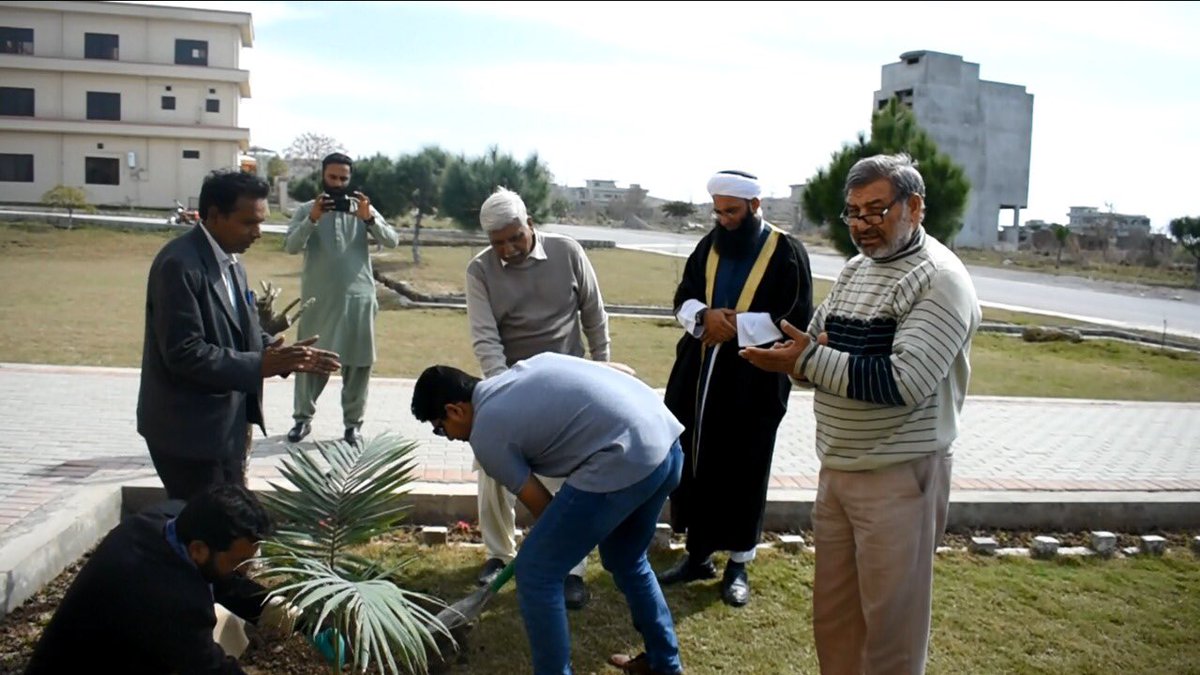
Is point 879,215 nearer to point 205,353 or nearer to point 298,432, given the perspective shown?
point 205,353

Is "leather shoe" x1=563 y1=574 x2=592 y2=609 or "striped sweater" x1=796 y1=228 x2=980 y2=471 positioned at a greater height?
"striped sweater" x1=796 y1=228 x2=980 y2=471

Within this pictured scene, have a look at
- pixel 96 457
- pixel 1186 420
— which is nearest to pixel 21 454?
pixel 96 457

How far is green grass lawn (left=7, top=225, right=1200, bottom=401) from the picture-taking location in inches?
435

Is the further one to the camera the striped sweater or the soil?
the soil

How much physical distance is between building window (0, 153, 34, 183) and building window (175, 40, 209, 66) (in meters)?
7.35

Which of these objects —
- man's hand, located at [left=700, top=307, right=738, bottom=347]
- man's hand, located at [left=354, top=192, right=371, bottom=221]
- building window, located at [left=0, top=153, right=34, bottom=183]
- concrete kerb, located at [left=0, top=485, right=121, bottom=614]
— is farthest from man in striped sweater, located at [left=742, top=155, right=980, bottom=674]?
building window, located at [left=0, top=153, right=34, bottom=183]

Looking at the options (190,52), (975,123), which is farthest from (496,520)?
(975,123)

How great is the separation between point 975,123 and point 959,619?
57.1 meters

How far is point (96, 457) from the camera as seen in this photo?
625cm

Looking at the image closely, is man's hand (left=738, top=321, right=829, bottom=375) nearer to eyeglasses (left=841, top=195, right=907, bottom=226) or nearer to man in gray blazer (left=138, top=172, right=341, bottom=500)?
eyeglasses (left=841, top=195, right=907, bottom=226)

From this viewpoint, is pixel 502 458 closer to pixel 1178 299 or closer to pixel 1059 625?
pixel 1059 625

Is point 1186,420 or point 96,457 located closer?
point 96,457

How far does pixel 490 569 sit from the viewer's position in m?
4.62

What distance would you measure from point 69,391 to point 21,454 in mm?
2408
